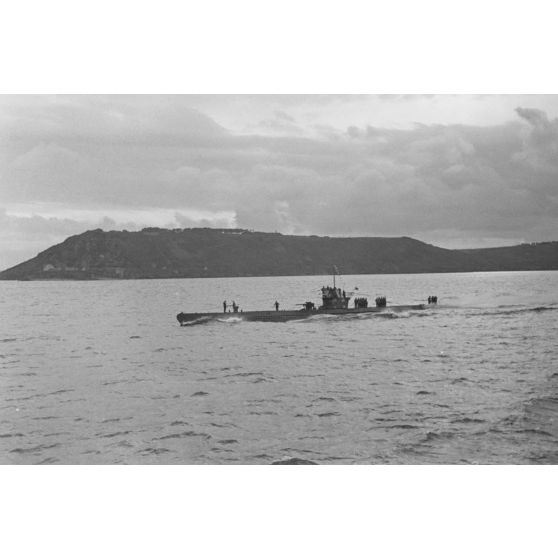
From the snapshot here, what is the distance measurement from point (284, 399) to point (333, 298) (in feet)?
51.8

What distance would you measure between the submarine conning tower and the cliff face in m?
9.17

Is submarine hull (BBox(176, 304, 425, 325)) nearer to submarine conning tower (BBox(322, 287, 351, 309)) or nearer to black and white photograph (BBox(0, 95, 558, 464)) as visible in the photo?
submarine conning tower (BBox(322, 287, 351, 309))

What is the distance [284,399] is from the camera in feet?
43.5

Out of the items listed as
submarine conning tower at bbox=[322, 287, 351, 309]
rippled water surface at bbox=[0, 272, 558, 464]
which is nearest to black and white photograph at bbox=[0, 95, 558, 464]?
rippled water surface at bbox=[0, 272, 558, 464]

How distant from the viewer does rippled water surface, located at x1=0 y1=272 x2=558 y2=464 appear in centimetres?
1027

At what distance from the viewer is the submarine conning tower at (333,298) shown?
28625mm

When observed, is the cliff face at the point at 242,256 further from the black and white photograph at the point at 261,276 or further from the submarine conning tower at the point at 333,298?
the submarine conning tower at the point at 333,298

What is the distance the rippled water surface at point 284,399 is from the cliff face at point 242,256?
4.23 ft

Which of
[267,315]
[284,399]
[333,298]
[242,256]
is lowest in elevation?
[284,399]

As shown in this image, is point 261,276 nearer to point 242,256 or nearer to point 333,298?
point 242,256

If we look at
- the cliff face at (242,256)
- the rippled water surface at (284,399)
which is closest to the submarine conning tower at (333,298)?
the rippled water surface at (284,399)

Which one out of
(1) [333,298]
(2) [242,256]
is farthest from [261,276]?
(1) [333,298]

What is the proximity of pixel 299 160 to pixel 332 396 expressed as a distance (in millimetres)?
6212

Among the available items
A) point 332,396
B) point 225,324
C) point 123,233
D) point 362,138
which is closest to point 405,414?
point 332,396
